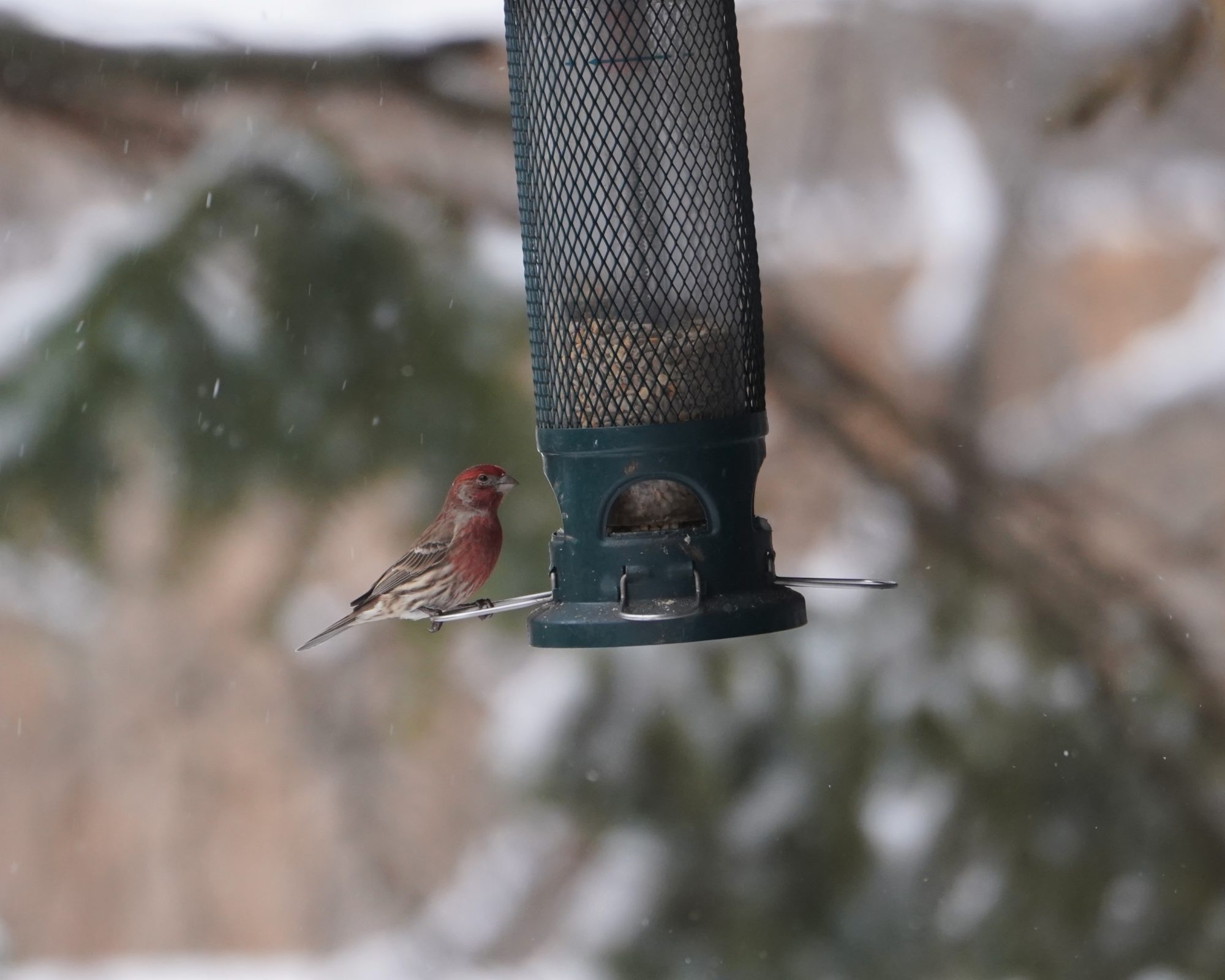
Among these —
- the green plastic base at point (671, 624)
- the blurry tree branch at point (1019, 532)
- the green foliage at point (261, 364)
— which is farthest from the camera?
the blurry tree branch at point (1019, 532)

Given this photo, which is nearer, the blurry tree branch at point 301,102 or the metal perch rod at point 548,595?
the metal perch rod at point 548,595

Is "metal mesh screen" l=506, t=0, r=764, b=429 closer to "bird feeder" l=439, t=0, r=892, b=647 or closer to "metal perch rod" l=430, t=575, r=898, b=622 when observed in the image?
"bird feeder" l=439, t=0, r=892, b=647

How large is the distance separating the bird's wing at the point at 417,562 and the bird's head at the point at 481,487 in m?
0.09

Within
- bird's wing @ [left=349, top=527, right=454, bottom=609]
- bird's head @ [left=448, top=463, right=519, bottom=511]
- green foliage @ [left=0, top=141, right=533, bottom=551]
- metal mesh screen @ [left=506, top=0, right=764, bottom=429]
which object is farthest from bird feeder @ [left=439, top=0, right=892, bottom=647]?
green foliage @ [left=0, top=141, right=533, bottom=551]

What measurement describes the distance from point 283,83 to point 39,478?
5.04 feet

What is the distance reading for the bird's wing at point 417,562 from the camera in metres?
3.68

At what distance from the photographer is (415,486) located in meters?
5.05

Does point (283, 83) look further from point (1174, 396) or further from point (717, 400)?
point (1174, 396)

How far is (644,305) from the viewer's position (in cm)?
300

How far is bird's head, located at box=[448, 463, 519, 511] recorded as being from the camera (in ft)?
11.9

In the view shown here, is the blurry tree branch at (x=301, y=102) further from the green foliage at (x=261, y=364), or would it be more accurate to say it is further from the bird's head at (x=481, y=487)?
the bird's head at (x=481, y=487)

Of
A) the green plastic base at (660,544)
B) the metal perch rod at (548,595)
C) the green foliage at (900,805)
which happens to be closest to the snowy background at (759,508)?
the green foliage at (900,805)

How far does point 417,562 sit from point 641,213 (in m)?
1.11

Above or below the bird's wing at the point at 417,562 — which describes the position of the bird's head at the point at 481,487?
above
